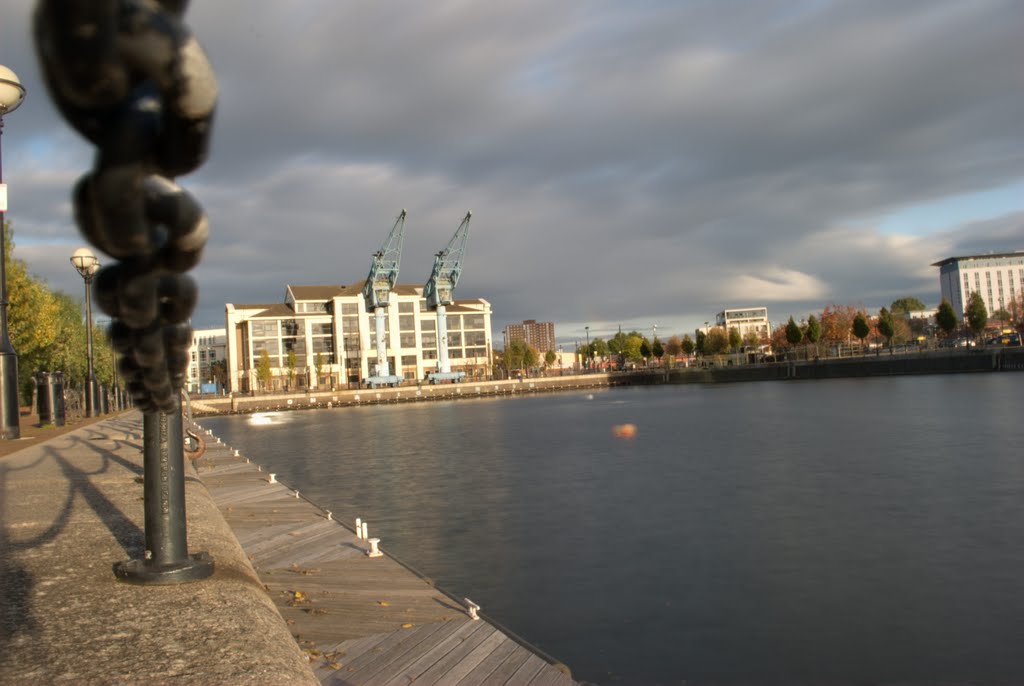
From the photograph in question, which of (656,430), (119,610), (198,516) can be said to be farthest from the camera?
(656,430)

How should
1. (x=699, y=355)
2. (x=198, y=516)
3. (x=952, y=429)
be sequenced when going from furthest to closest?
(x=699, y=355)
(x=952, y=429)
(x=198, y=516)

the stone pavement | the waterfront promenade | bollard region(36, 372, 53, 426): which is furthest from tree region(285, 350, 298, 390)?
the stone pavement

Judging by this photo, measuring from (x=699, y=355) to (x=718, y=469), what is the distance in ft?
456

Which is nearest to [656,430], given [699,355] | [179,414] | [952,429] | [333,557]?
[952,429]

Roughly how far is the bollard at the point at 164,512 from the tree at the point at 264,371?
114 m

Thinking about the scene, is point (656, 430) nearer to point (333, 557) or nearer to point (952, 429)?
point (952, 429)

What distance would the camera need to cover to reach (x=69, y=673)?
15.0 feet

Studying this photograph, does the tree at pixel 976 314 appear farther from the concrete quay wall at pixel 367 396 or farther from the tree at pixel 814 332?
the concrete quay wall at pixel 367 396

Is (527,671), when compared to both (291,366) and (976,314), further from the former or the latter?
(291,366)

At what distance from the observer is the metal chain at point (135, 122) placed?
1239 millimetres

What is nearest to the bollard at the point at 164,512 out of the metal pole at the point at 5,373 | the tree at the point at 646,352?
the metal pole at the point at 5,373

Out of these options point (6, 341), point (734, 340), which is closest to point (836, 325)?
point (734, 340)

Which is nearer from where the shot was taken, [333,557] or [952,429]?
[333,557]

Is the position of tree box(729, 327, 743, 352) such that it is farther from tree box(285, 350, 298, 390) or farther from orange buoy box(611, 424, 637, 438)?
orange buoy box(611, 424, 637, 438)
